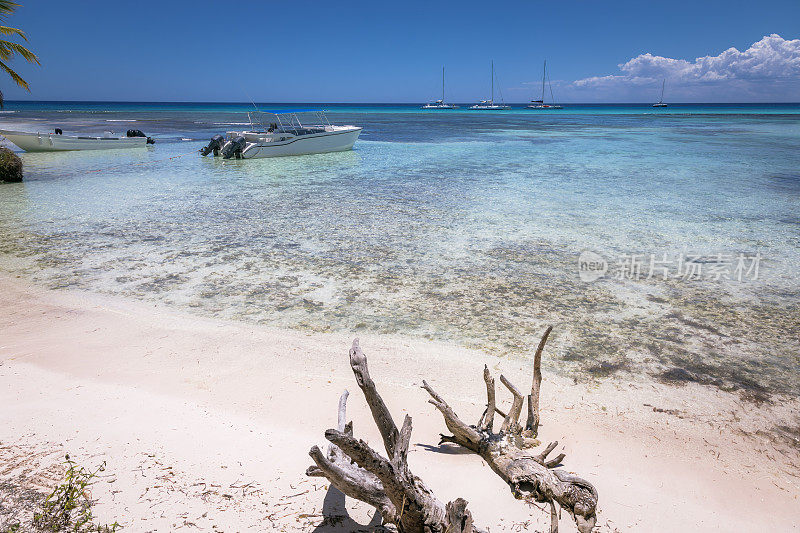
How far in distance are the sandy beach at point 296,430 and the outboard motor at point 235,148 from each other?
56.3ft

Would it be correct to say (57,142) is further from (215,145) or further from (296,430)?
(296,430)

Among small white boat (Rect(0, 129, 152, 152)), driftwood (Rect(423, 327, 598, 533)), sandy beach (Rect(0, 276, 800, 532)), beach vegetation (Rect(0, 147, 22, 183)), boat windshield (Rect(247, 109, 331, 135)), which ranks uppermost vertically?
boat windshield (Rect(247, 109, 331, 135))

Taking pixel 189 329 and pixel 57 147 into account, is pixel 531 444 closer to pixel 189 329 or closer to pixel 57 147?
pixel 189 329

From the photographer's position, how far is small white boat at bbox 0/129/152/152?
70.0 feet

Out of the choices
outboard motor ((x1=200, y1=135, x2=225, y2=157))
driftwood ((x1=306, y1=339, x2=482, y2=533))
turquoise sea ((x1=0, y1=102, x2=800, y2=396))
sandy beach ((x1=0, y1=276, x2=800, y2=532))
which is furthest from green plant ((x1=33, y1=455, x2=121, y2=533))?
outboard motor ((x1=200, y1=135, x2=225, y2=157))

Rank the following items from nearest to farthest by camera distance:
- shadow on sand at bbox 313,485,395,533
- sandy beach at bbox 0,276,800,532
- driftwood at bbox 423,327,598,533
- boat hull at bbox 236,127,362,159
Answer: driftwood at bbox 423,327,598,533
shadow on sand at bbox 313,485,395,533
sandy beach at bbox 0,276,800,532
boat hull at bbox 236,127,362,159

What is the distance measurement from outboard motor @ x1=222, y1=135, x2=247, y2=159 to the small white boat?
6256mm

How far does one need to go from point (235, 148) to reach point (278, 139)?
1975mm

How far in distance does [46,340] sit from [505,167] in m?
16.1

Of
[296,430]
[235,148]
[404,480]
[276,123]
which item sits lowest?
[296,430]

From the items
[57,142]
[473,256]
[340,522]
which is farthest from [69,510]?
[57,142]

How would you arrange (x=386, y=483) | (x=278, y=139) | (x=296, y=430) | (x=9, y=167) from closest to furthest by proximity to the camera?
(x=386, y=483)
(x=296, y=430)
(x=9, y=167)
(x=278, y=139)

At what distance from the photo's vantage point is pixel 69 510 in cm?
236

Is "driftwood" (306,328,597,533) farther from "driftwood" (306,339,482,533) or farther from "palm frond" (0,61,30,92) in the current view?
"palm frond" (0,61,30,92)
